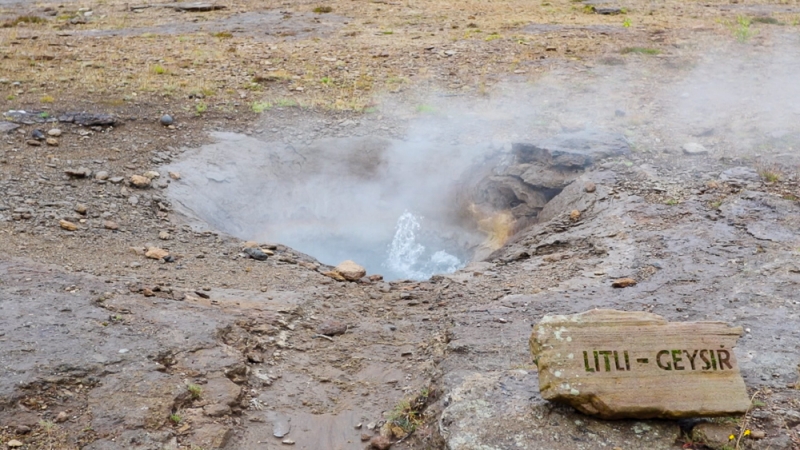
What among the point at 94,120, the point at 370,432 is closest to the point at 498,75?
the point at 94,120

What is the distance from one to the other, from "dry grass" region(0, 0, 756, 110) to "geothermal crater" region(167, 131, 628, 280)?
1466mm

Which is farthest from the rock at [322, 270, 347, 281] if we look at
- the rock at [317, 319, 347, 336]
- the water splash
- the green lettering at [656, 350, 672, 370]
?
the green lettering at [656, 350, 672, 370]

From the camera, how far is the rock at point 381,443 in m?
4.37

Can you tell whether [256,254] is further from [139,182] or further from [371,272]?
[371,272]

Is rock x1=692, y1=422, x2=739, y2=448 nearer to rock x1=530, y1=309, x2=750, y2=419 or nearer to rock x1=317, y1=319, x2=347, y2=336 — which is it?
rock x1=530, y1=309, x2=750, y2=419

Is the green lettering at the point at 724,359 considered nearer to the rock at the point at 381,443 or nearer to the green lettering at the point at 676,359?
the green lettering at the point at 676,359

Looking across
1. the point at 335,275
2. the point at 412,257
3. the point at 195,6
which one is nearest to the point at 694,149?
the point at 412,257

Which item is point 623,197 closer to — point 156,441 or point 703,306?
point 703,306

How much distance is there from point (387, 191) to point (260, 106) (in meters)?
2.34

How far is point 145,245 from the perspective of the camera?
680 centimetres

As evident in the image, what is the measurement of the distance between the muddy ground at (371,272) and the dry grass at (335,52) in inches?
3.1

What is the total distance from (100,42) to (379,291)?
9.85 meters

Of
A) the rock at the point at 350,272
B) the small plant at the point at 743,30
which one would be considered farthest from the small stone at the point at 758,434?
the small plant at the point at 743,30

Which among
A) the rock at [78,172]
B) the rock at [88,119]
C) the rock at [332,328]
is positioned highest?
the rock at [78,172]
